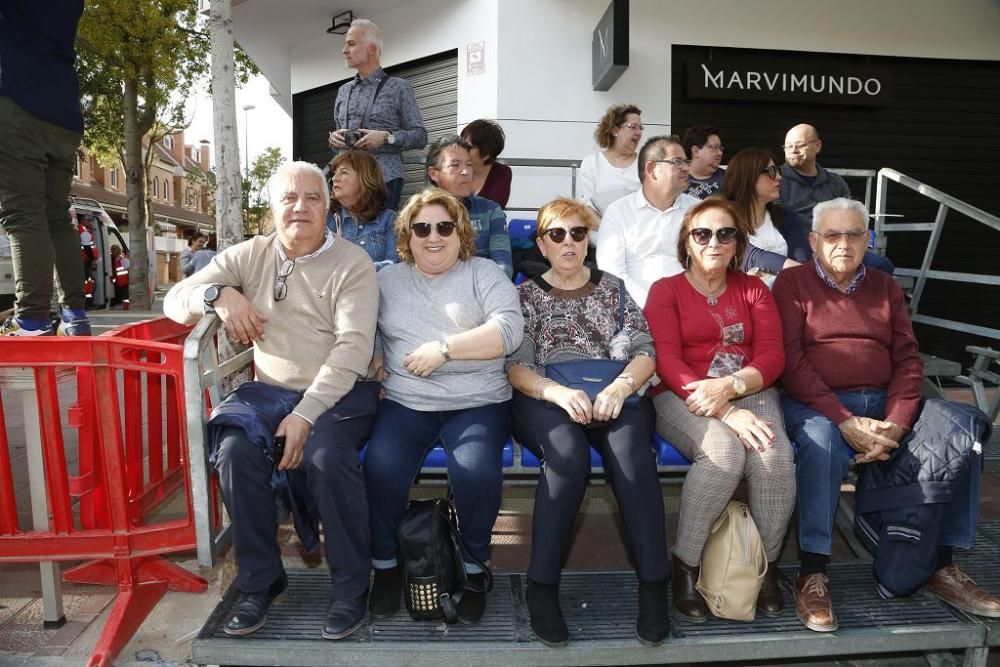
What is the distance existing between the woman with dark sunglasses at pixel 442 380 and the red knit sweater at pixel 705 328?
63cm

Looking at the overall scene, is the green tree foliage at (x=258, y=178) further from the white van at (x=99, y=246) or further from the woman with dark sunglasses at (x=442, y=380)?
the woman with dark sunglasses at (x=442, y=380)

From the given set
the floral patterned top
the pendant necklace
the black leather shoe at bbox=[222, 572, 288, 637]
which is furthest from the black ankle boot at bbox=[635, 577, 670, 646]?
the black leather shoe at bbox=[222, 572, 288, 637]

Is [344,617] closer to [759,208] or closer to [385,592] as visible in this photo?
[385,592]

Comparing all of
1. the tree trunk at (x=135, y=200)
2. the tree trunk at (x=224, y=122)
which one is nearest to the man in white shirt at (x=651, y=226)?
the tree trunk at (x=224, y=122)

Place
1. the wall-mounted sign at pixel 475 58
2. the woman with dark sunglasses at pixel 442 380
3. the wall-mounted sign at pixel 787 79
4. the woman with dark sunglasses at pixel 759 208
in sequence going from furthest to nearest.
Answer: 1. the wall-mounted sign at pixel 787 79
2. the wall-mounted sign at pixel 475 58
3. the woman with dark sunglasses at pixel 759 208
4. the woman with dark sunglasses at pixel 442 380

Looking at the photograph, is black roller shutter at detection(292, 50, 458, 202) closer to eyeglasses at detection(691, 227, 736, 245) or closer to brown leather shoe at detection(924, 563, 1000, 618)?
eyeglasses at detection(691, 227, 736, 245)

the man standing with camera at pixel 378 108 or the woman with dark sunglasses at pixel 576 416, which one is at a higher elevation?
the man standing with camera at pixel 378 108

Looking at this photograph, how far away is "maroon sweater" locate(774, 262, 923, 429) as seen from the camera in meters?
3.01

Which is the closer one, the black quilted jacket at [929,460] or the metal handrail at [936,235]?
the black quilted jacket at [929,460]

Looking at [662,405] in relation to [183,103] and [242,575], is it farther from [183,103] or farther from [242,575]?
[183,103]

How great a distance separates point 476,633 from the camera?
2.51 meters

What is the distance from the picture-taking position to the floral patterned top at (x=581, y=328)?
3.04 m

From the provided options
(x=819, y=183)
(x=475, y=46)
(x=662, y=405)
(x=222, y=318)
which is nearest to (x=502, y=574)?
(x=662, y=405)

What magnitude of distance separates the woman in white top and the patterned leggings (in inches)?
102
